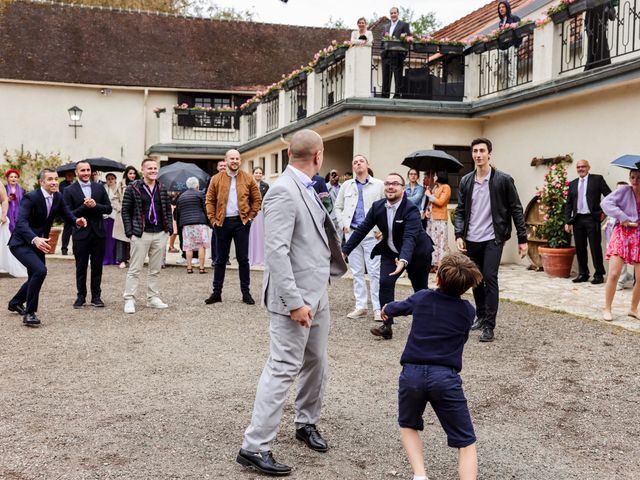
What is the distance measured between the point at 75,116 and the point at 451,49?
62.1 feet

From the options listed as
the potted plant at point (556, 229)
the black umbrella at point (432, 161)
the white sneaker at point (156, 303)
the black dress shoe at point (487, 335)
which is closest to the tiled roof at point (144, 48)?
the black umbrella at point (432, 161)

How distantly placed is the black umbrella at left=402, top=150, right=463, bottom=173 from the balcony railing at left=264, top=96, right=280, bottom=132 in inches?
396

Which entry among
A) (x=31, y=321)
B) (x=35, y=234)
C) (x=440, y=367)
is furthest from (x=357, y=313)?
(x=440, y=367)

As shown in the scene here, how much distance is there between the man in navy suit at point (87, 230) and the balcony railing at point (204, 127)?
66.4ft

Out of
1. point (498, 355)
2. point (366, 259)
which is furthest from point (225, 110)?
point (498, 355)

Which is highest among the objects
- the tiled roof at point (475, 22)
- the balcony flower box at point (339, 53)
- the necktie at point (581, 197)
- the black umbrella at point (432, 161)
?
the tiled roof at point (475, 22)

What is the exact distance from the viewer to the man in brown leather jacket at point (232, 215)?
1023 centimetres

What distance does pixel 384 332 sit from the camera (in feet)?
25.6

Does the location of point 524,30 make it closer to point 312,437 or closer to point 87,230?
point 87,230

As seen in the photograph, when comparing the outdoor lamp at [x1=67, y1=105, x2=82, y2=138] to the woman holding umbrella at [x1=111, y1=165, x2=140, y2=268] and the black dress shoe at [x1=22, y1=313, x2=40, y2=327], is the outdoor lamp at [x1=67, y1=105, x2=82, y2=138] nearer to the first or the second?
the woman holding umbrella at [x1=111, y1=165, x2=140, y2=268]

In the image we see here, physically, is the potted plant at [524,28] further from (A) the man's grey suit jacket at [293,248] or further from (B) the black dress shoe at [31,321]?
(A) the man's grey suit jacket at [293,248]

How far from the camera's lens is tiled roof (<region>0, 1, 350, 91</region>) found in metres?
31.2

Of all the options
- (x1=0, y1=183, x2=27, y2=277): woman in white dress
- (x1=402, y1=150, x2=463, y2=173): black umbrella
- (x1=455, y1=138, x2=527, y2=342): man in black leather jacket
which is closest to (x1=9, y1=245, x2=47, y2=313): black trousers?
(x1=455, y1=138, x2=527, y2=342): man in black leather jacket

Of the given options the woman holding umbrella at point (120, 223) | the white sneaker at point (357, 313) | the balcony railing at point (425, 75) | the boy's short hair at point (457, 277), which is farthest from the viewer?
the balcony railing at point (425, 75)
